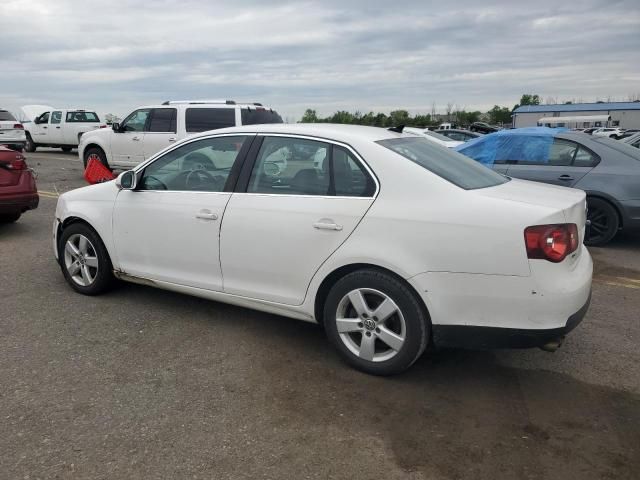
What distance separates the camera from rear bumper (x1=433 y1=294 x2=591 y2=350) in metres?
3.14

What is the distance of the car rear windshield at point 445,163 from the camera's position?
3.57 metres

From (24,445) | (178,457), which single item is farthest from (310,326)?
(24,445)

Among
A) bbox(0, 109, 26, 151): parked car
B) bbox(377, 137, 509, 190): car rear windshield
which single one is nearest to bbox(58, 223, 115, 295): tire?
bbox(377, 137, 509, 190): car rear windshield

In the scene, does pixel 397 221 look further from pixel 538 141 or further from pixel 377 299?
pixel 538 141

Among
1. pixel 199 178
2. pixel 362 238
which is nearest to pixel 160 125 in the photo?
pixel 199 178

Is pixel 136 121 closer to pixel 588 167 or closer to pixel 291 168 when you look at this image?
pixel 588 167

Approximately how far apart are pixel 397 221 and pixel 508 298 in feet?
2.54

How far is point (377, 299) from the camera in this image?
347cm

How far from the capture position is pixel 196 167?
4.41 metres

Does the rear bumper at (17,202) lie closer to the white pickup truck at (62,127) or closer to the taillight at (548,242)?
the taillight at (548,242)

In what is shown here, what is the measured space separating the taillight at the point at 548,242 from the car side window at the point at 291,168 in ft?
4.32

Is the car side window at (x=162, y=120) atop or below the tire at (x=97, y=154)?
atop

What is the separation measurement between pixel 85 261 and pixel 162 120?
812 cm

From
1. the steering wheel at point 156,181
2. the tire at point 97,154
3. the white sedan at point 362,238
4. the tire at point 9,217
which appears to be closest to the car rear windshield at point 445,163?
the white sedan at point 362,238
